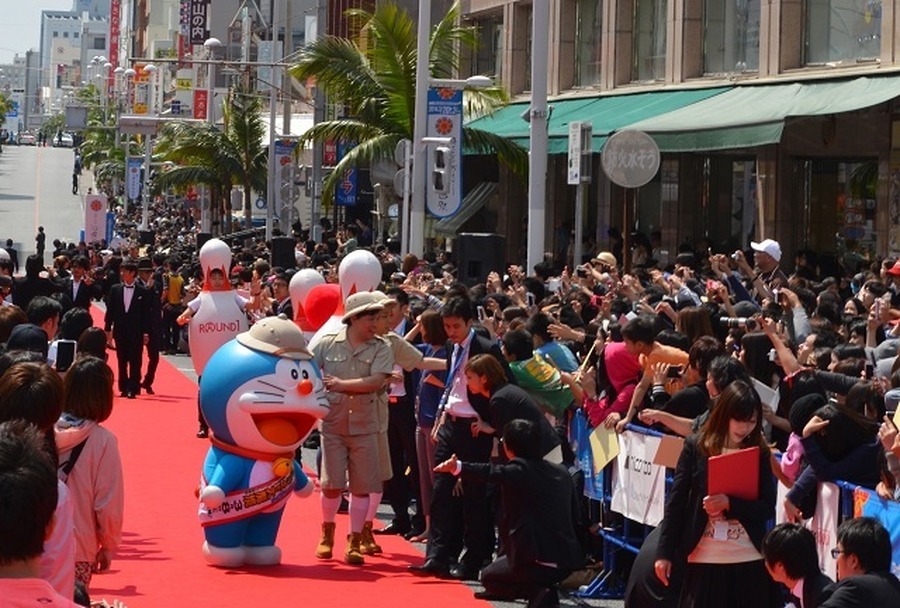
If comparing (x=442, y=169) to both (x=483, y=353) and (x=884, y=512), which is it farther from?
(x=884, y=512)

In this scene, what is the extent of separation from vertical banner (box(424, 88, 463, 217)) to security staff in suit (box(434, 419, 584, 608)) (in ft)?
45.5

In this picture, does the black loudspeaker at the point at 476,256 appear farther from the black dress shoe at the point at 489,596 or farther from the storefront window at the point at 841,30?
the black dress shoe at the point at 489,596

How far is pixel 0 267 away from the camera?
19.4m

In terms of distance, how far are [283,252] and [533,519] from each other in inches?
674

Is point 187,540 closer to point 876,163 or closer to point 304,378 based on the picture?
point 304,378

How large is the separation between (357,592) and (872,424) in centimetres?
A: 414

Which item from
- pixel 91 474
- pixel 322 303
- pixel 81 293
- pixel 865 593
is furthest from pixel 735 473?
pixel 81 293

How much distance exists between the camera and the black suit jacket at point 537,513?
34.8 ft

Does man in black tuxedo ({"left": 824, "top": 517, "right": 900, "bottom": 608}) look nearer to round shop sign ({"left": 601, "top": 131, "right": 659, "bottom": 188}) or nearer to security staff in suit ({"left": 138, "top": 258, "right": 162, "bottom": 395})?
round shop sign ({"left": 601, "top": 131, "right": 659, "bottom": 188})

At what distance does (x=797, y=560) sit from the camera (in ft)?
26.3

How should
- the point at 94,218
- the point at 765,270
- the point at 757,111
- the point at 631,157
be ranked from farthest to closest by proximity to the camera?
the point at 94,218, the point at 757,111, the point at 631,157, the point at 765,270

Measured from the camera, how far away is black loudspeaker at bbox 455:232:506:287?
798 inches

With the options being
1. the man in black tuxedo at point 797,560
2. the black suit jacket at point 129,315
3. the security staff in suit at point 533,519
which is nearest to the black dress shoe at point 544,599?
the security staff in suit at point 533,519

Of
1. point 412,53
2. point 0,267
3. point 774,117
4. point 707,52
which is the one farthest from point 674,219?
point 0,267
